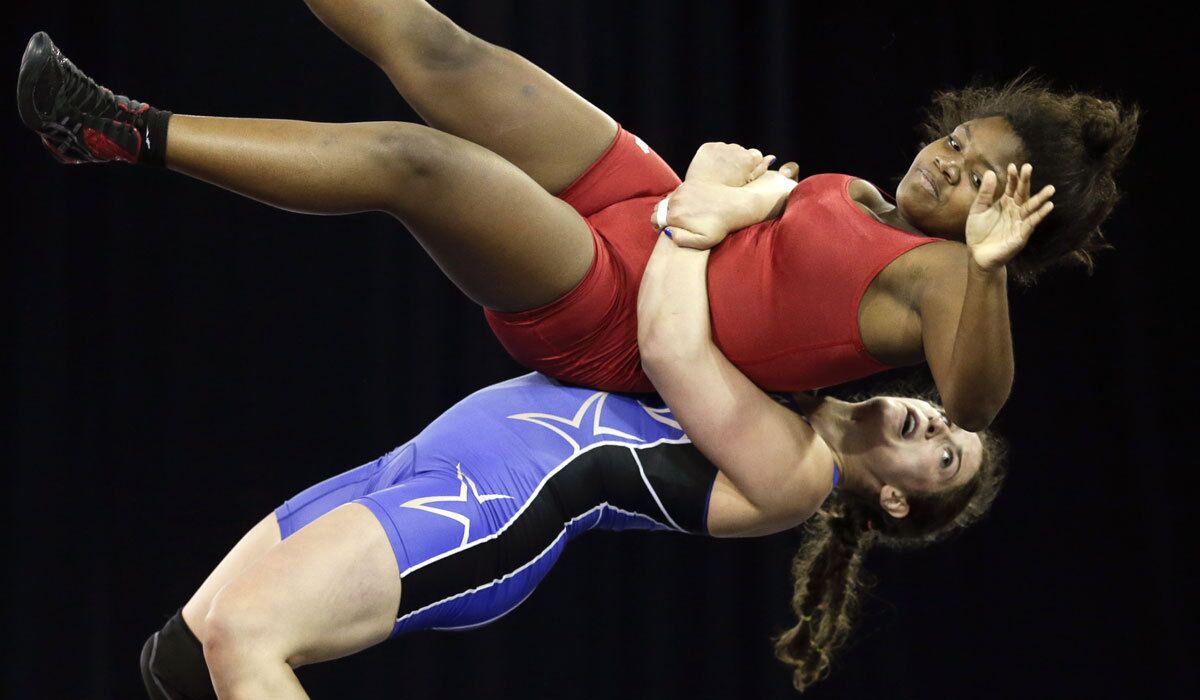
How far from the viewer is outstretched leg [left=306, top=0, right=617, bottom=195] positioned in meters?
1.80

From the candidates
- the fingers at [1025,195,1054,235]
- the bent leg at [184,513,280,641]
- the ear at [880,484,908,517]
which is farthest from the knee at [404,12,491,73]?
the ear at [880,484,908,517]

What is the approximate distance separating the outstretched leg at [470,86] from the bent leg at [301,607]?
58 centimetres

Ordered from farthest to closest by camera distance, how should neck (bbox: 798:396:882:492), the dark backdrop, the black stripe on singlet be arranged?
1. the dark backdrop
2. neck (bbox: 798:396:882:492)
3. the black stripe on singlet

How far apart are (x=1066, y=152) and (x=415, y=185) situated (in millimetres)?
843

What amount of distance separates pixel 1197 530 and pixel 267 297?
2.24m

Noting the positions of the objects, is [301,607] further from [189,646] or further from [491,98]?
[491,98]

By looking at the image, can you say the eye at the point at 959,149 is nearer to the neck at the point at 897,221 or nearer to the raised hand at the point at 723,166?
the neck at the point at 897,221

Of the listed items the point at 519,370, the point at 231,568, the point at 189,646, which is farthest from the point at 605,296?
the point at 519,370

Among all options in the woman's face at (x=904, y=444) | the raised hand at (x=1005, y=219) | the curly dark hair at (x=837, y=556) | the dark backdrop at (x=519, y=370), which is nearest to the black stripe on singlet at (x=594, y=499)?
the woman's face at (x=904, y=444)

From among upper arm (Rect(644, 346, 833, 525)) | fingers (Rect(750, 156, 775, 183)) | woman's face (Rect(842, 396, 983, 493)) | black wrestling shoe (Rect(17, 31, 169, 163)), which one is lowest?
woman's face (Rect(842, 396, 983, 493))

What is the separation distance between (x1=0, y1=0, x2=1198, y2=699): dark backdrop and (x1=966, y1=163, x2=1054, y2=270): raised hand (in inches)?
65.1

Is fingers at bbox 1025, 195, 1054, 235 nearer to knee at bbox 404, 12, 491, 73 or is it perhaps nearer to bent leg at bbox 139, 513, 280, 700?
knee at bbox 404, 12, 491, 73

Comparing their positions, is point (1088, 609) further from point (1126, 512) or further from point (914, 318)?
point (914, 318)

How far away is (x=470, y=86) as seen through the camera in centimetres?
183
